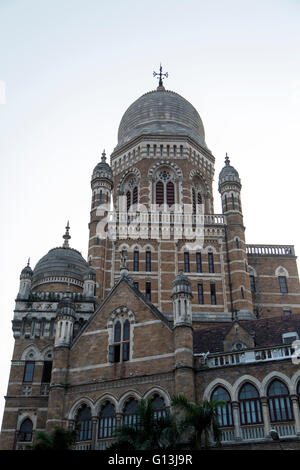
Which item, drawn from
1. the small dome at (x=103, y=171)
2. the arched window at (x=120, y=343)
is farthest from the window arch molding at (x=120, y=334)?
the small dome at (x=103, y=171)

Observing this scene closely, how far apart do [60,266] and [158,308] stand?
773 centimetres

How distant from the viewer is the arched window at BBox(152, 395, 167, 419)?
2611cm

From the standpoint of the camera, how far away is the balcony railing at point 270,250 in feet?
151

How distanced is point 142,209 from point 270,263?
11344 mm

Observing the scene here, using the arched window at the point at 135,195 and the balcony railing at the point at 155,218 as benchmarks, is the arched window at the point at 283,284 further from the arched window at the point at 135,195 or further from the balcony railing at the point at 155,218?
the arched window at the point at 135,195

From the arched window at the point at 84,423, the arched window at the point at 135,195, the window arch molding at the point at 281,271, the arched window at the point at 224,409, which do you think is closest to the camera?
the arched window at the point at 224,409

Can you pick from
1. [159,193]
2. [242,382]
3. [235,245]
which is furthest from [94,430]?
[159,193]

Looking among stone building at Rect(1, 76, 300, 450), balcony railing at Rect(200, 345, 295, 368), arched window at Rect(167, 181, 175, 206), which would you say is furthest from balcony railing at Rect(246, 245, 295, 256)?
balcony railing at Rect(200, 345, 295, 368)

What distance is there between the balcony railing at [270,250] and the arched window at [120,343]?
62.4 ft

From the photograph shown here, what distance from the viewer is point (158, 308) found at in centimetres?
3981

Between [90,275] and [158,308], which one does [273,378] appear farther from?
[90,275]
